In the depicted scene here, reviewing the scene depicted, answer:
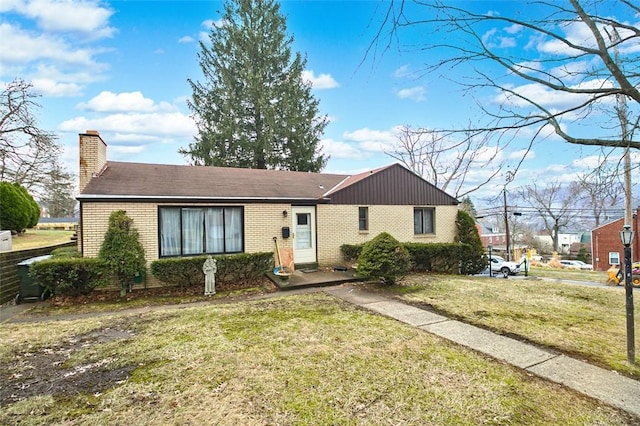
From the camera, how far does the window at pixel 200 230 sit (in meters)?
8.85

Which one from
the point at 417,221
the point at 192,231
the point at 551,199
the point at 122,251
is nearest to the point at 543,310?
the point at 417,221

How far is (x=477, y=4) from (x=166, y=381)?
17.1 feet

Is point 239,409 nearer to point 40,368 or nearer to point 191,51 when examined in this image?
point 40,368

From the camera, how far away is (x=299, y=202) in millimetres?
10750

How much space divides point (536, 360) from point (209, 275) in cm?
719

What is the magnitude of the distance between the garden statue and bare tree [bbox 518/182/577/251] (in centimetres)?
769

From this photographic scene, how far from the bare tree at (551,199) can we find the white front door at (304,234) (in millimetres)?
6407

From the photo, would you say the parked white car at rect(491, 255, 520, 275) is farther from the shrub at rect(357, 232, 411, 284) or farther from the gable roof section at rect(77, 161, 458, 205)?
the shrub at rect(357, 232, 411, 284)

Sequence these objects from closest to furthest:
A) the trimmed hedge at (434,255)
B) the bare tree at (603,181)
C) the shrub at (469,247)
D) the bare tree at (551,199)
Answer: the bare tree at (603,181), the bare tree at (551,199), the trimmed hedge at (434,255), the shrub at (469,247)

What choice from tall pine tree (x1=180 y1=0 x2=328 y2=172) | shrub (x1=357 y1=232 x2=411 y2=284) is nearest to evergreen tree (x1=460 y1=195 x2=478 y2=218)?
tall pine tree (x1=180 y1=0 x2=328 y2=172)

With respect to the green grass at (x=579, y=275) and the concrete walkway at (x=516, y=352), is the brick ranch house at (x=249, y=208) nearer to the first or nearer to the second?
the concrete walkway at (x=516, y=352)

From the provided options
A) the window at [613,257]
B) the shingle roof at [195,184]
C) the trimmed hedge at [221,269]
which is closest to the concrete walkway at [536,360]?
the trimmed hedge at [221,269]

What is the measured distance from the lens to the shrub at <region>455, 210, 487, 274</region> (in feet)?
42.3

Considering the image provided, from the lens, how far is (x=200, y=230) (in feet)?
30.4
